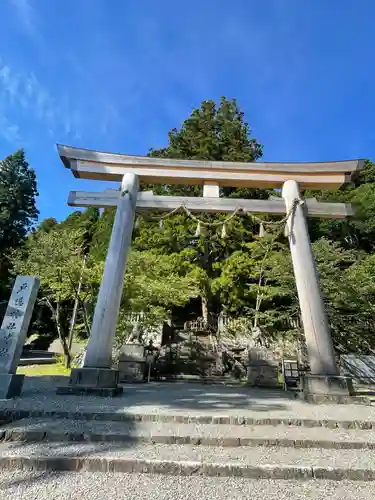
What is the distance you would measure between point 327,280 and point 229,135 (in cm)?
1133

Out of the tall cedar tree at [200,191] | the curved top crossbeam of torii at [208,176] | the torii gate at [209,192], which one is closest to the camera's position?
the torii gate at [209,192]

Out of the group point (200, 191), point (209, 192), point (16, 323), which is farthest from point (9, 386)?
point (200, 191)

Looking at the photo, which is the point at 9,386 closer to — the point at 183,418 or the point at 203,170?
the point at 183,418

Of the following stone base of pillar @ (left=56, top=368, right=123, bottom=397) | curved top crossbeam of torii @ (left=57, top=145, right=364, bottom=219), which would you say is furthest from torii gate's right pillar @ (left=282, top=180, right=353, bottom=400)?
stone base of pillar @ (left=56, top=368, right=123, bottom=397)

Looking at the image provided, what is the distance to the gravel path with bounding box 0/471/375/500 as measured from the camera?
195cm

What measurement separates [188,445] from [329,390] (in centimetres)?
344

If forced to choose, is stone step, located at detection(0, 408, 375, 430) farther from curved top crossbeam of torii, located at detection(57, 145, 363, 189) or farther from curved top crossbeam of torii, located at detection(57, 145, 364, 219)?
curved top crossbeam of torii, located at detection(57, 145, 363, 189)

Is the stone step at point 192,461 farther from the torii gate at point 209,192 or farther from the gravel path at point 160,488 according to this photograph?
the torii gate at point 209,192

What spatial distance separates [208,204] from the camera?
22.9 feet

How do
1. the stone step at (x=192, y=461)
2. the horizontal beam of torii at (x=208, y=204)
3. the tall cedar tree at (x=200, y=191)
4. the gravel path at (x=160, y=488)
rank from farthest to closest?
the tall cedar tree at (x=200, y=191)
the horizontal beam of torii at (x=208, y=204)
the stone step at (x=192, y=461)
the gravel path at (x=160, y=488)

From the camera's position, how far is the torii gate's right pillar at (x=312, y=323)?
5070 mm

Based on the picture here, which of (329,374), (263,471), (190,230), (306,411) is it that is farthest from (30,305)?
(190,230)

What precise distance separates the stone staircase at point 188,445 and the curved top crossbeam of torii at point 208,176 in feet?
15.3

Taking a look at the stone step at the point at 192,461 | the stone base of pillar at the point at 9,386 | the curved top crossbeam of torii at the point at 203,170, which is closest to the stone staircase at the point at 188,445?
the stone step at the point at 192,461
